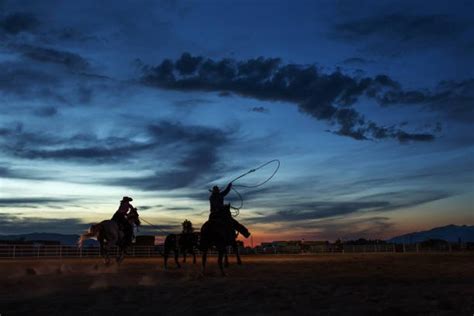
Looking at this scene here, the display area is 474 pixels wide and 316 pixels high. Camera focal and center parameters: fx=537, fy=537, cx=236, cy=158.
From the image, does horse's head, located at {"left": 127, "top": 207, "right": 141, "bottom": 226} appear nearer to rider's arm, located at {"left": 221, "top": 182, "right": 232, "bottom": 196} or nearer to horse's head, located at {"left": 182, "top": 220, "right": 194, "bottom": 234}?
horse's head, located at {"left": 182, "top": 220, "right": 194, "bottom": 234}

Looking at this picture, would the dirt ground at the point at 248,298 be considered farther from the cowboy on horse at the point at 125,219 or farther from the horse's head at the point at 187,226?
the horse's head at the point at 187,226

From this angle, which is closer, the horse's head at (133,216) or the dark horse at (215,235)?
the dark horse at (215,235)

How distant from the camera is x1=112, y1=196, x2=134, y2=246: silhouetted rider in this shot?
24.2 m

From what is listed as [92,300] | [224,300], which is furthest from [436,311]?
[92,300]

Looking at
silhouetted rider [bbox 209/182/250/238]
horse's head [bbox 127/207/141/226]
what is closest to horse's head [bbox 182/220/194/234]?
horse's head [bbox 127/207/141/226]

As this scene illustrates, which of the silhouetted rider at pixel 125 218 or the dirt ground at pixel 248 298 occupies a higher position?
the silhouetted rider at pixel 125 218

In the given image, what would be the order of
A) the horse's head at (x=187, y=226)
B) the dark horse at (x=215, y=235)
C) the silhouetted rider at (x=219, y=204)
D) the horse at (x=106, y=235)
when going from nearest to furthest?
1. the dark horse at (x=215, y=235)
2. the silhouetted rider at (x=219, y=204)
3. the horse at (x=106, y=235)
4. the horse's head at (x=187, y=226)

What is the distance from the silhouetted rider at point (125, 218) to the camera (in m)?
24.2

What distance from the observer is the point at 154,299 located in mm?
10773

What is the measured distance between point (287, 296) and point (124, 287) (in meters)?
4.66

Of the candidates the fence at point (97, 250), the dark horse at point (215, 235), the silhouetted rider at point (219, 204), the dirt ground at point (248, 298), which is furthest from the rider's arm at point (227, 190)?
the fence at point (97, 250)

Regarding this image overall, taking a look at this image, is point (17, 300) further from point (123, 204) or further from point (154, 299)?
point (123, 204)

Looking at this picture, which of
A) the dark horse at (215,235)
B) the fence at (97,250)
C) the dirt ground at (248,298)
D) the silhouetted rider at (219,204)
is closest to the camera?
the dirt ground at (248,298)

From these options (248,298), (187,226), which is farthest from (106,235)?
(248,298)
